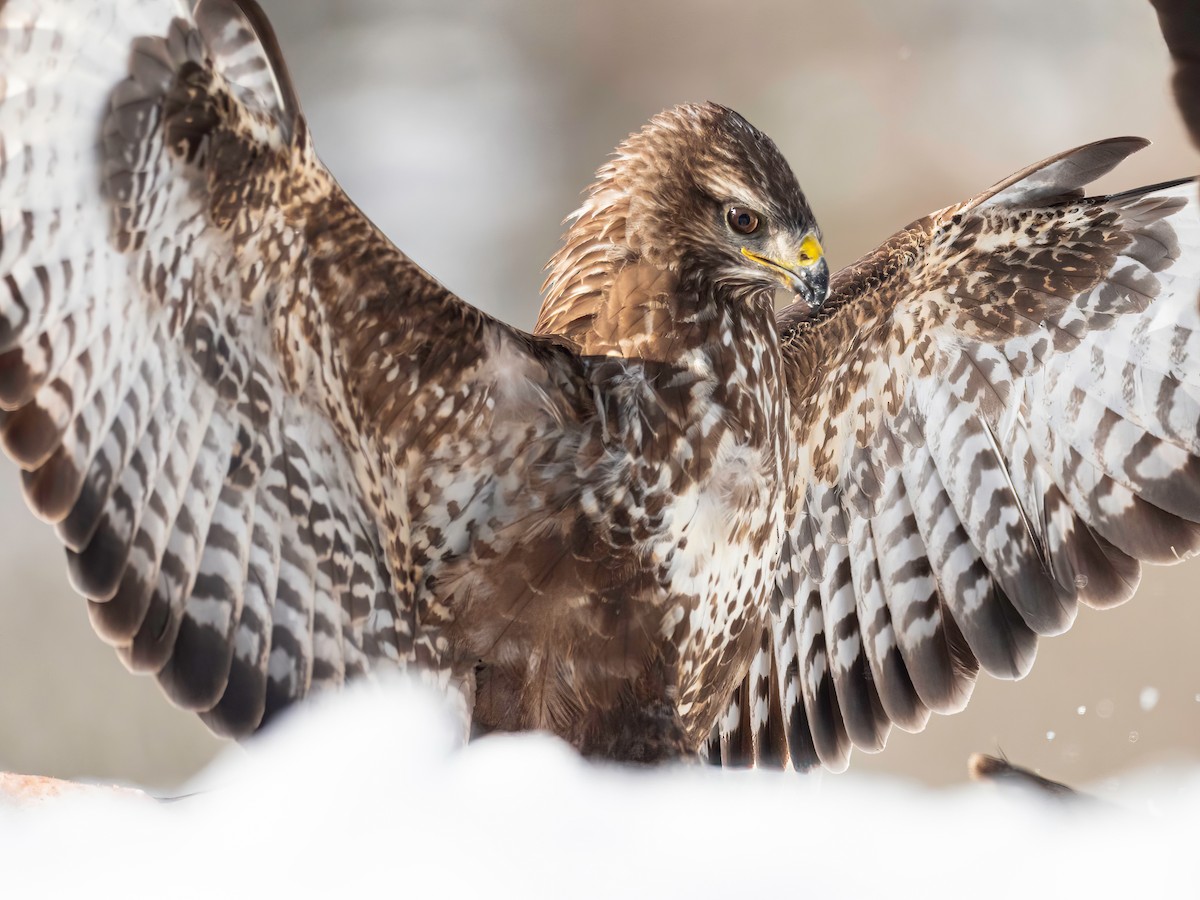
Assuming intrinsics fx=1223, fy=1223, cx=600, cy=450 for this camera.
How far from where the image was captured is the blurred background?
3.76m

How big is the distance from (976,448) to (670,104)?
7.66 ft

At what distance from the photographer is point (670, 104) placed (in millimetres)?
3859

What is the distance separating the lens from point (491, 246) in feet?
13.8

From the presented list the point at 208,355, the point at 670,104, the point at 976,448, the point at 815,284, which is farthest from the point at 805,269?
the point at 670,104

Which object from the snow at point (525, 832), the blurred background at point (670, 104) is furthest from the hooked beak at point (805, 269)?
the blurred background at point (670, 104)

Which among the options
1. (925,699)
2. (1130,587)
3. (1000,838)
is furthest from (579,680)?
(1130,587)

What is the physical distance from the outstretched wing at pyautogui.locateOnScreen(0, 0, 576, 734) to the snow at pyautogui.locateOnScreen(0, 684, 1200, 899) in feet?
0.30

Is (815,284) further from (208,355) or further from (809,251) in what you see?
(208,355)

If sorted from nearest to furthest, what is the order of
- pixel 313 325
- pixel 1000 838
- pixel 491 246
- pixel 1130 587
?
1. pixel 1000 838
2. pixel 313 325
3. pixel 1130 587
4. pixel 491 246

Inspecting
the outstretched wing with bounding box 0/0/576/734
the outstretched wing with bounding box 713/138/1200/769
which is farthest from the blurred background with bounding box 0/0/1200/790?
the outstretched wing with bounding box 0/0/576/734

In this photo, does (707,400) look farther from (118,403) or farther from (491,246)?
(491,246)

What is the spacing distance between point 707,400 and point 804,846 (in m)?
0.51

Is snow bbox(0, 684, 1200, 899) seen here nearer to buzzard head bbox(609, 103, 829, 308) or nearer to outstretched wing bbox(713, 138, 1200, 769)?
outstretched wing bbox(713, 138, 1200, 769)

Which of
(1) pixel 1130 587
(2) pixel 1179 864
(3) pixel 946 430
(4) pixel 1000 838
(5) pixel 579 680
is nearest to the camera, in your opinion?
(2) pixel 1179 864
